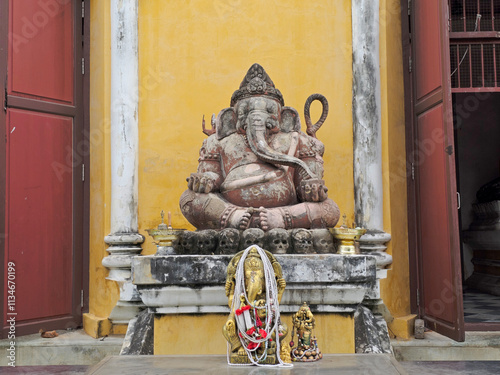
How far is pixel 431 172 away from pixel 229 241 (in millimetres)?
2250

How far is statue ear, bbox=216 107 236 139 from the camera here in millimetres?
5027

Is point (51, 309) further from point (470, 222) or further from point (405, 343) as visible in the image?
point (470, 222)

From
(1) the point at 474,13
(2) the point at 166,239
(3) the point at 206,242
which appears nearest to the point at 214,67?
(2) the point at 166,239

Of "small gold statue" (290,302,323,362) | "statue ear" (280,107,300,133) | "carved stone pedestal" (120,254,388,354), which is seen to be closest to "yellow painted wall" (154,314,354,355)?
"carved stone pedestal" (120,254,388,354)

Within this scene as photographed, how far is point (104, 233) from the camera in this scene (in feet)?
19.7

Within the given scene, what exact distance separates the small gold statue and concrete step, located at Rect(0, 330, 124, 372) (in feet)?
8.26

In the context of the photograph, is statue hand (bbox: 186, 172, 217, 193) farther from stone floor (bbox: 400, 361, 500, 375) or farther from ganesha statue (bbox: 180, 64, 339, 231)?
stone floor (bbox: 400, 361, 500, 375)

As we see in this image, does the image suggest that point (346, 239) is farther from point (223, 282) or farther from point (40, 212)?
point (40, 212)

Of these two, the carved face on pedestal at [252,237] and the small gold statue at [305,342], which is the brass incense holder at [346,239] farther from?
the small gold statue at [305,342]

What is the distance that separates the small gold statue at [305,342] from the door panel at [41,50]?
3598 millimetres

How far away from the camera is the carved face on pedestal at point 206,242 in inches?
173

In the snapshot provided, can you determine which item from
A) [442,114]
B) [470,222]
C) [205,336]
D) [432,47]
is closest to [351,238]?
[205,336]

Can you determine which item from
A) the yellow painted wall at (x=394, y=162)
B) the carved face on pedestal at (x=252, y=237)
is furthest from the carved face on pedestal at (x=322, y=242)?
the yellow painted wall at (x=394, y=162)

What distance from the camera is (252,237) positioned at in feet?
14.1
